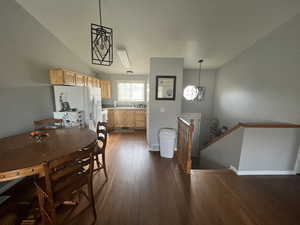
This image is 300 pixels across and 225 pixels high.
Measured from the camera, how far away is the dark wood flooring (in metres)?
1.46

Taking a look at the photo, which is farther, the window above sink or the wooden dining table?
the window above sink

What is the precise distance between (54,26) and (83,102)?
1.68 meters

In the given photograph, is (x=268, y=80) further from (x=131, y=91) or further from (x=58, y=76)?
(x=58, y=76)

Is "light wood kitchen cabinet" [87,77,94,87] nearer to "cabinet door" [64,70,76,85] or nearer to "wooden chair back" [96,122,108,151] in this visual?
"cabinet door" [64,70,76,85]

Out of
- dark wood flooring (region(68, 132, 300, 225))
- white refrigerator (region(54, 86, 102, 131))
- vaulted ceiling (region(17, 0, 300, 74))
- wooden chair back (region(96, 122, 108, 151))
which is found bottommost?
dark wood flooring (region(68, 132, 300, 225))

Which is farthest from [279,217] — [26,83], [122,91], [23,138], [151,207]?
[122,91]

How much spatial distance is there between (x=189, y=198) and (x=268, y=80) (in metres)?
3.02

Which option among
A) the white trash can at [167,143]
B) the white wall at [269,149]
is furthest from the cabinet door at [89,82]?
the white wall at [269,149]

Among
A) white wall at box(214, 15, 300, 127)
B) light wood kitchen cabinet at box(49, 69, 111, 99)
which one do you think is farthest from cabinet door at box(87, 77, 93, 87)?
white wall at box(214, 15, 300, 127)

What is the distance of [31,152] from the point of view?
1.29 meters

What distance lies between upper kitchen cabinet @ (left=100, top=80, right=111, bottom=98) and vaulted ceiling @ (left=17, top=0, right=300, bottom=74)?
195 centimetres

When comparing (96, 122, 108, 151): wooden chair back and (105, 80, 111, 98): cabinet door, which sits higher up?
(105, 80, 111, 98): cabinet door

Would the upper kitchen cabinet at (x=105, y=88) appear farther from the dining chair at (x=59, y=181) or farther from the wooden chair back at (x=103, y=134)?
the dining chair at (x=59, y=181)

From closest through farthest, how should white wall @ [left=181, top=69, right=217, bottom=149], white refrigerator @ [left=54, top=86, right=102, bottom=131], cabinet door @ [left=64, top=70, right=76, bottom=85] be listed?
white refrigerator @ [left=54, top=86, right=102, bottom=131]
cabinet door @ [left=64, top=70, right=76, bottom=85]
white wall @ [left=181, top=69, right=217, bottom=149]
